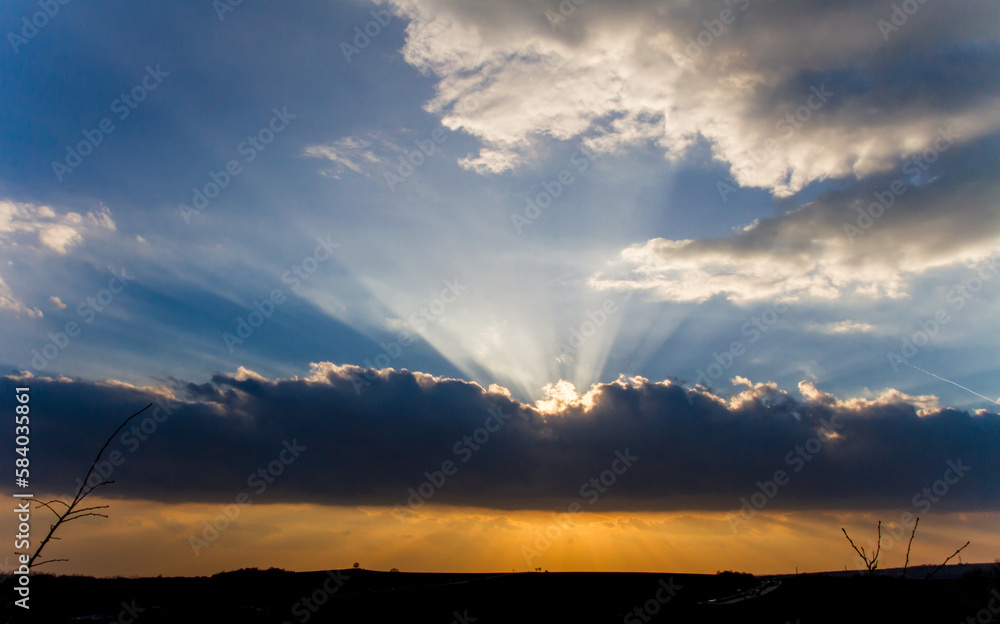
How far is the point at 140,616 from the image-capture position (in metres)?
52.6

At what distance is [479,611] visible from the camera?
59.4 metres

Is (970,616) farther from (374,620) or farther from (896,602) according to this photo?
(896,602)

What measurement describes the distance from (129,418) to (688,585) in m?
95.7

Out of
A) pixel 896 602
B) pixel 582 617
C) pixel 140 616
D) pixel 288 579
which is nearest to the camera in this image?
pixel 896 602

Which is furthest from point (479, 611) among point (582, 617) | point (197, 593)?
point (197, 593)

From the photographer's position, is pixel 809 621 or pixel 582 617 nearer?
pixel 809 621

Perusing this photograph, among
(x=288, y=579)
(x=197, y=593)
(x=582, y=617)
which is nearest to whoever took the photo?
(x=582, y=617)

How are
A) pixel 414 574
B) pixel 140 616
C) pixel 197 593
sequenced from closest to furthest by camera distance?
pixel 140 616, pixel 197 593, pixel 414 574

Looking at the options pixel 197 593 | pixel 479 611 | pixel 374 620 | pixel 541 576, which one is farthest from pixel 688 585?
pixel 197 593

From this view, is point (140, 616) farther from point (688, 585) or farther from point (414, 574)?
point (688, 585)

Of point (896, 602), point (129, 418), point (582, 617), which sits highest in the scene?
point (129, 418)

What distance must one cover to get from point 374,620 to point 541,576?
1579 inches

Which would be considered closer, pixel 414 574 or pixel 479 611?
pixel 479 611

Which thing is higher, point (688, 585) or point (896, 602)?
point (896, 602)
